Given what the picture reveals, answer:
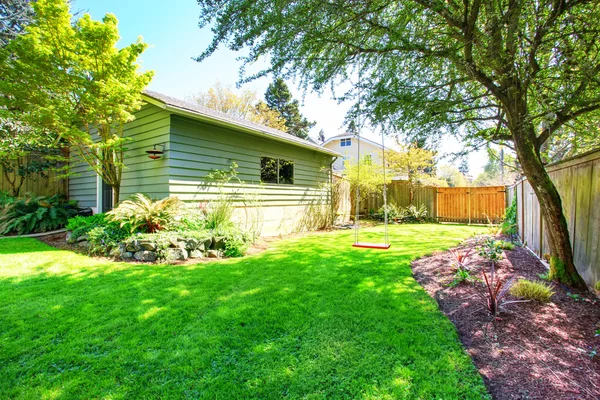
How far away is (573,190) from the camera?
11.6 feet

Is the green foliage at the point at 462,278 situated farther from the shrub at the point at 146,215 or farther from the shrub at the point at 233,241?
the shrub at the point at 146,215

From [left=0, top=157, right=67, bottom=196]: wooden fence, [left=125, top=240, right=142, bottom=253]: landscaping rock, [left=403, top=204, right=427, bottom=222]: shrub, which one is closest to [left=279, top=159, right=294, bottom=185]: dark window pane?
[left=125, top=240, right=142, bottom=253]: landscaping rock

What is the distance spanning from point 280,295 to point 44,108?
6.24 meters

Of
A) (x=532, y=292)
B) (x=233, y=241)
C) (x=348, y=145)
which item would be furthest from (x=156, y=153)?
(x=348, y=145)

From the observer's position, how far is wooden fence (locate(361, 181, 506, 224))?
11.6 meters

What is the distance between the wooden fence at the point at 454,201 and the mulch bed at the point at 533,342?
31.3 feet

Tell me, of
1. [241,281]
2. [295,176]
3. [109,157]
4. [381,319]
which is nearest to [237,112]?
[295,176]

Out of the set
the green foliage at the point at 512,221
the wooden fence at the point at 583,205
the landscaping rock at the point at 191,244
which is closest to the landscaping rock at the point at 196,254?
the landscaping rock at the point at 191,244

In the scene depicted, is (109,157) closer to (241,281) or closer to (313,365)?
(241,281)

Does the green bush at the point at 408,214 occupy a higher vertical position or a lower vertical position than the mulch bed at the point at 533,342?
higher

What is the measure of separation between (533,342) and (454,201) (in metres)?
11.7

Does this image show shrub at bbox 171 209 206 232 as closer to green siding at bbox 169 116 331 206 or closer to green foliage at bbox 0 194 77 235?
green siding at bbox 169 116 331 206

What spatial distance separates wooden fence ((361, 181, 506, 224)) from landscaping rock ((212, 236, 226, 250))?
32.5 ft

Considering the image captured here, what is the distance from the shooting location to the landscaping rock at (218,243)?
570cm
